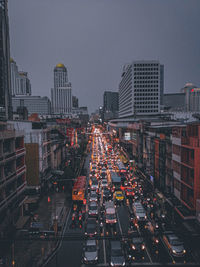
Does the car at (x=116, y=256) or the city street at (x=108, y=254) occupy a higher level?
the car at (x=116, y=256)

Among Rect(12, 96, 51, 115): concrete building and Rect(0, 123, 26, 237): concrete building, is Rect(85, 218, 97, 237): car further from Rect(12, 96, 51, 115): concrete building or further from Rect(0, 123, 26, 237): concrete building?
Rect(12, 96, 51, 115): concrete building

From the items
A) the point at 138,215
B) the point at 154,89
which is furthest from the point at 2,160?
the point at 154,89

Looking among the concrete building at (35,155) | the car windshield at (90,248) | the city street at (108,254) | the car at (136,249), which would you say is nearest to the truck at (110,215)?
the city street at (108,254)

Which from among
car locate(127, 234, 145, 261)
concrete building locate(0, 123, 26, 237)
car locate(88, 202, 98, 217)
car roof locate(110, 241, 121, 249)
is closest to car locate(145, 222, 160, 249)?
car locate(127, 234, 145, 261)

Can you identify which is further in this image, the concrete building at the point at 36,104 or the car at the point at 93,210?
the concrete building at the point at 36,104

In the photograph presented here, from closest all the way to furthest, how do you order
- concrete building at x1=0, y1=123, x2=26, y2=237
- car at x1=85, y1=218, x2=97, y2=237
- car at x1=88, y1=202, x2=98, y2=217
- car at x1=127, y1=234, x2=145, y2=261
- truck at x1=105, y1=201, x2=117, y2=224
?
car at x1=127, y1=234, x2=145, y2=261 → car at x1=85, y1=218, x2=97, y2=237 → concrete building at x1=0, y1=123, x2=26, y2=237 → truck at x1=105, y1=201, x2=117, y2=224 → car at x1=88, y1=202, x2=98, y2=217

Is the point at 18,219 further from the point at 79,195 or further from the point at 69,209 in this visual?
the point at 79,195

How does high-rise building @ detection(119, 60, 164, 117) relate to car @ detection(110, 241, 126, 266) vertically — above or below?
above

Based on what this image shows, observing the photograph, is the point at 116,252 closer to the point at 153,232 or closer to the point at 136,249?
the point at 136,249

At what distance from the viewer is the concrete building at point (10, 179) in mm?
20888

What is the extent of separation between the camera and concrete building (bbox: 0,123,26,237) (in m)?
20.9

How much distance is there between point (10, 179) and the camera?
22.8 m

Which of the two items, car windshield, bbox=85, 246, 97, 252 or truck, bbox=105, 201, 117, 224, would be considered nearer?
car windshield, bbox=85, 246, 97, 252

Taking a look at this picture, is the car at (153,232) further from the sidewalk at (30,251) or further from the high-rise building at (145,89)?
the high-rise building at (145,89)
